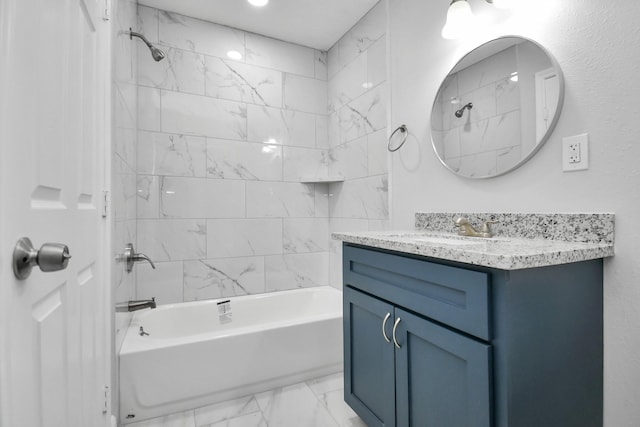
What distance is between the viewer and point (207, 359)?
1668mm

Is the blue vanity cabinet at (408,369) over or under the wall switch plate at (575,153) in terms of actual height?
under

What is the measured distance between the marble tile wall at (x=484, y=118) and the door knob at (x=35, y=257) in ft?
5.00

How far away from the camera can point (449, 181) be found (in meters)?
1.66

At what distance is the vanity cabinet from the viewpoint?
84 centimetres

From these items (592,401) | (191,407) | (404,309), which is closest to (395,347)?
(404,309)

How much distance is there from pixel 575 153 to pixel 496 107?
1.36 ft

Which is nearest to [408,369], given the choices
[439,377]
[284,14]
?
[439,377]

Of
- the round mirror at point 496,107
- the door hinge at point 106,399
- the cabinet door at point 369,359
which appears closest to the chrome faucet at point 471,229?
the round mirror at point 496,107

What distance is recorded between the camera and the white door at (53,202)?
0.49 m

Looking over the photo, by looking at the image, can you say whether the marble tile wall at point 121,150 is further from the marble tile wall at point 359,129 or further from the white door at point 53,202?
the marble tile wall at point 359,129

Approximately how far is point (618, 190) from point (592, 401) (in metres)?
0.69

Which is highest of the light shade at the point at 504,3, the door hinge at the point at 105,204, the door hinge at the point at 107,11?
the light shade at the point at 504,3

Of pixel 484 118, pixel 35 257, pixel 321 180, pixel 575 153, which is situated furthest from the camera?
pixel 321 180

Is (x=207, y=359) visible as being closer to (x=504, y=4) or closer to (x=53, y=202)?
(x=53, y=202)
